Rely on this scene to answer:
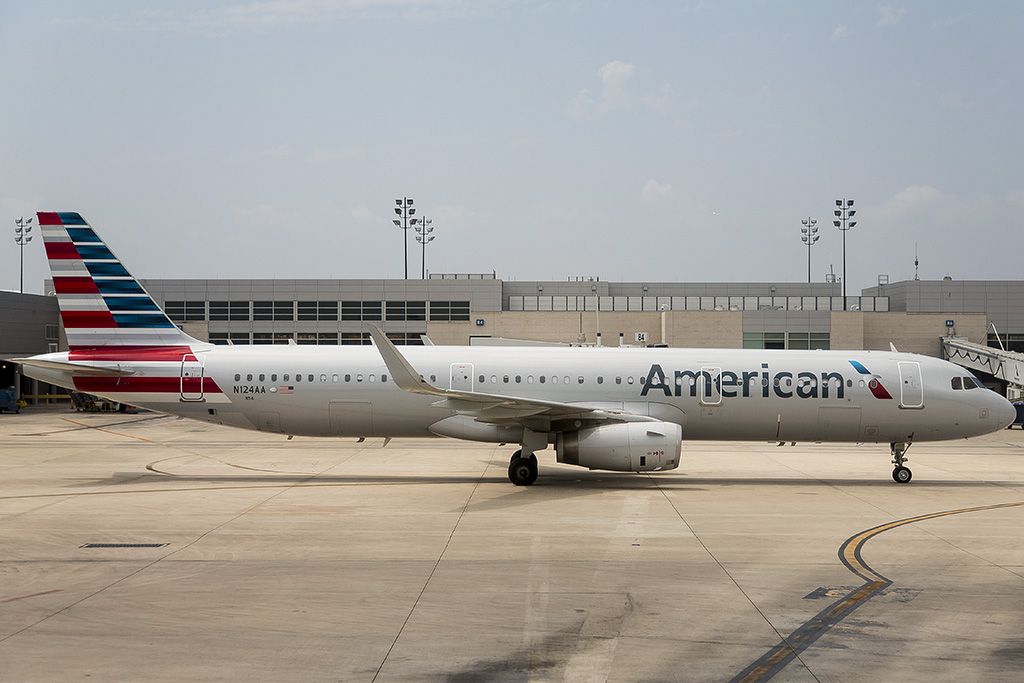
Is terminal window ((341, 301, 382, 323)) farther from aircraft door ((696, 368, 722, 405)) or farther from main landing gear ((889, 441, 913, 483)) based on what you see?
main landing gear ((889, 441, 913, 483))

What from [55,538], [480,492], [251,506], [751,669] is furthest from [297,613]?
[480,492]

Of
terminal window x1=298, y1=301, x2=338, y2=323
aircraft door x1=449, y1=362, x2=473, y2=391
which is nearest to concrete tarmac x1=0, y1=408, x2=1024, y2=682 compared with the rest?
aircraft door x1=449, y1=362, x2=473, y2=391

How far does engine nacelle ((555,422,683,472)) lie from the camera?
20.0 meters

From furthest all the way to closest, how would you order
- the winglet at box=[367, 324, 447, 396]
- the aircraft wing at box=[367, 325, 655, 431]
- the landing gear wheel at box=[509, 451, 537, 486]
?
the landing gear wheel at box=[509, 451, 537, 486] → the aircraft wing at box=[367, 325, 655, 431] → the winglet at box=[367, 324, 447, 396]

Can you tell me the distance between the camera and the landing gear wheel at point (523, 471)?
69.5 feet

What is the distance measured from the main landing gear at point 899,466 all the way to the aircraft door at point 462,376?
11465 mm

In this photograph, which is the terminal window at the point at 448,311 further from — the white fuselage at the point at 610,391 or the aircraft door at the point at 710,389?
the aircraft door at the point at 710,389

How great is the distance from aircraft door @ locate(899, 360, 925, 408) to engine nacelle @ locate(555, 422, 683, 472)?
6.56 metres

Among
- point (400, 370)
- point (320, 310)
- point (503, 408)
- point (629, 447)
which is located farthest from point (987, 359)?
point (400, 370)

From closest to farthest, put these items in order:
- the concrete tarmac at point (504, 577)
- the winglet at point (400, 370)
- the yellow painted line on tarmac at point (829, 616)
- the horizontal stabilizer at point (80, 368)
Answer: the yellow painted line on tarmac at point (829, 616) < the concrete tarmac at point (504, 577) < the winglet at point (400, 370) < the horizontal stabilizer at point (80, 368)

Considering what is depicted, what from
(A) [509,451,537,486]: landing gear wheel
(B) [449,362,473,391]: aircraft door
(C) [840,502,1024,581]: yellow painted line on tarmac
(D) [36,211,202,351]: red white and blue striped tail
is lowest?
(C) [840,502,1024,581]: yellow painted line on tarmac

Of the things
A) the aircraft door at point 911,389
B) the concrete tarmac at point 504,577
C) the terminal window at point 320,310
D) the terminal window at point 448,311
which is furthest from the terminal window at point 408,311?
the aircraft door at point 911,389

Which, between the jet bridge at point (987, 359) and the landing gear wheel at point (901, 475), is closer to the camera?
the landing gear wheel at point (901, 475)

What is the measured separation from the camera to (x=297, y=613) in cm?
1034
